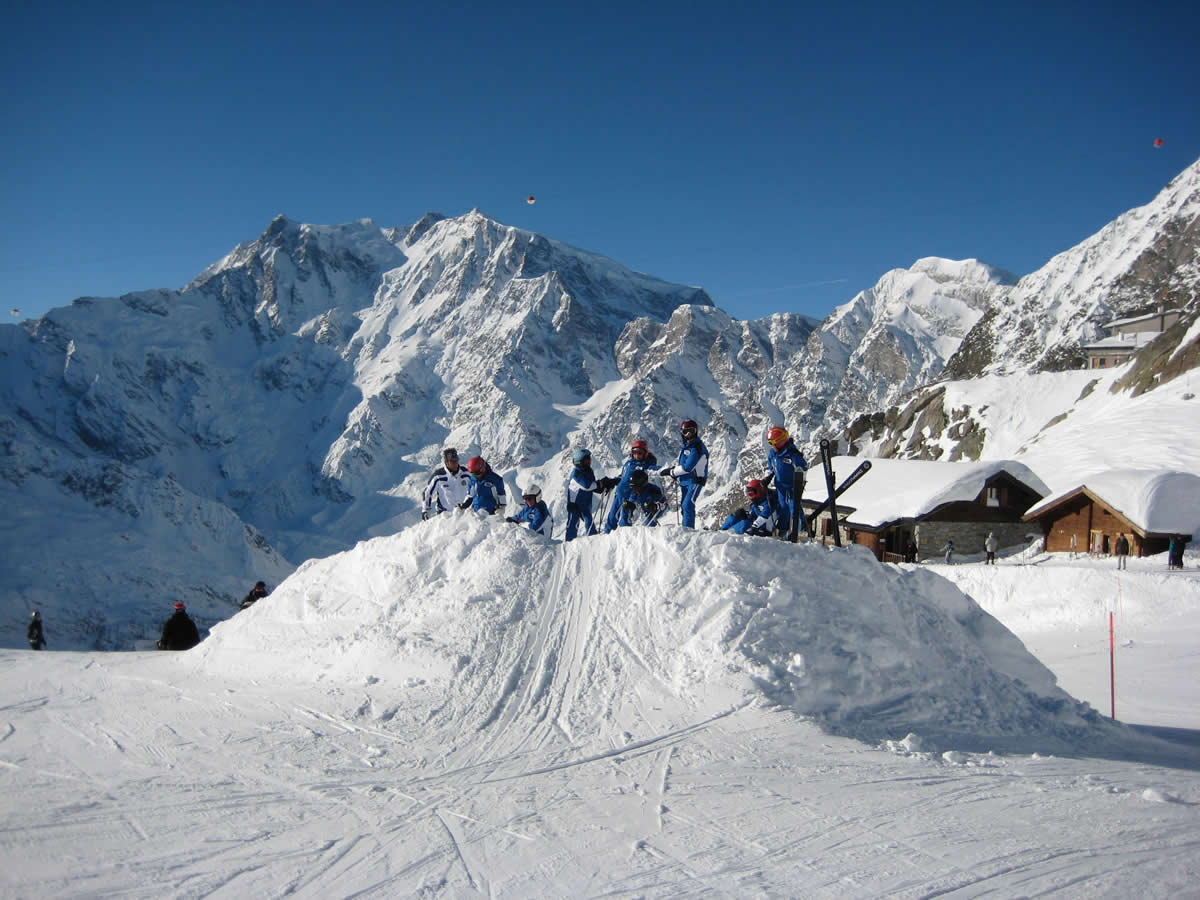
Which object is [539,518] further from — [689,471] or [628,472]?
[689,471]

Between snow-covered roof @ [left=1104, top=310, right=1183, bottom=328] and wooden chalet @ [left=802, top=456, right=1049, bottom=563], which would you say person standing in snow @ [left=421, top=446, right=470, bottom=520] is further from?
snow-covered roof @ [left=1104, top=310, right=1183, bottom=328]

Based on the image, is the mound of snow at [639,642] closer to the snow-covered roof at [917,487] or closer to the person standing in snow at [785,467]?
the person standing in snow at [785,467]

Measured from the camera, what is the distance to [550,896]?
14.0 ft

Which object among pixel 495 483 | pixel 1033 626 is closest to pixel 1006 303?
pixel 1033 626

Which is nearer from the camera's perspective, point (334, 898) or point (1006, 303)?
point (334, 898)

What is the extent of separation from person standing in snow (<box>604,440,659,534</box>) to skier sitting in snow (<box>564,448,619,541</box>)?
18 cm

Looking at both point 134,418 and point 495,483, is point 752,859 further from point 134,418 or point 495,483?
point 134,418

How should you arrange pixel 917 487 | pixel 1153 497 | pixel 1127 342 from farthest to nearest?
pixel 1127 342 → pixel 917 487 → pixel 1153 497

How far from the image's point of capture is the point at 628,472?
1106 cm

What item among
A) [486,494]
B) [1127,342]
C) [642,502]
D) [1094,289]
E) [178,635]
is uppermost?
[1094,289]

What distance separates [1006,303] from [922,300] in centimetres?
9859

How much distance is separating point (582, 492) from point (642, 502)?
3.24ft

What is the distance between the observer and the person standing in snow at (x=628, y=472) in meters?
11.0

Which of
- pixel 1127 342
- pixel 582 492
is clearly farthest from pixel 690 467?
pixel 1127 342
